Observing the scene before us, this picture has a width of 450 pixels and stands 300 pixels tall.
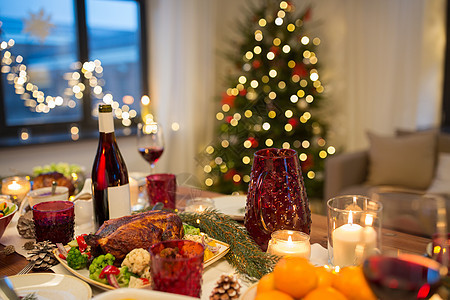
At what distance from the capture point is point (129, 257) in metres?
0.73

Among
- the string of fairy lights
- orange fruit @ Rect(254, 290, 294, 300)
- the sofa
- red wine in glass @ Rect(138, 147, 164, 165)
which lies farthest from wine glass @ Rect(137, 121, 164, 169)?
the string of fairy lights

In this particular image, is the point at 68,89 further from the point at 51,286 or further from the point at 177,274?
the point at 177,274

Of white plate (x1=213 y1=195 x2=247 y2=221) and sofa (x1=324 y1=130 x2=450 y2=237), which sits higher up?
white plate (x1=213 y1=195 x2=247 y2=221)

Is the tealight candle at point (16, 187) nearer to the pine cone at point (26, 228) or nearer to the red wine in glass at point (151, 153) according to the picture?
the pine cone at point (26, 228)

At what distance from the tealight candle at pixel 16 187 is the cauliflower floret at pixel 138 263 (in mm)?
640

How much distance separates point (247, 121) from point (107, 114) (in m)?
2.37

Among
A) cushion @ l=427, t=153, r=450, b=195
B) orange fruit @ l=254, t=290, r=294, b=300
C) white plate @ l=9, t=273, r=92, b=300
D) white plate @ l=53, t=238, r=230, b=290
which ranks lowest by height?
cushion @ l=427, t=153, r=450, b=195

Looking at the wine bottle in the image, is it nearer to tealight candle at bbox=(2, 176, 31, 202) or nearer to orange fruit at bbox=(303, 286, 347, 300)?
tealight candle at bbox=(2, 176, 31, 202)

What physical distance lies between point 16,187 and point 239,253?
79 cm

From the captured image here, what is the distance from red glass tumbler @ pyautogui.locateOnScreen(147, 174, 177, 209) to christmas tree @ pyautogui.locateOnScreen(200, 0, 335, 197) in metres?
2.11

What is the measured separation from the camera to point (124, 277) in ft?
2.33

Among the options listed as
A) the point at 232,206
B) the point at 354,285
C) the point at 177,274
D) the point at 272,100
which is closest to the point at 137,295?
the point at 177,274

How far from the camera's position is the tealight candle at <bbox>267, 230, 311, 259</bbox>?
76 cm

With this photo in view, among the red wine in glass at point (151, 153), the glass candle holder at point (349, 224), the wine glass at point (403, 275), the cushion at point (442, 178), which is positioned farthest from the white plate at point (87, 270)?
the cushion at point (442, 178)
